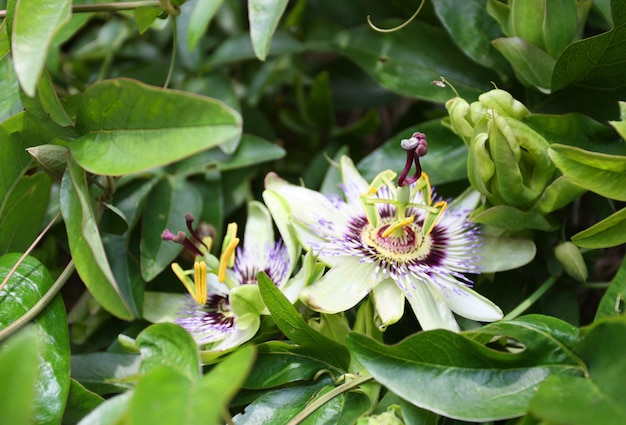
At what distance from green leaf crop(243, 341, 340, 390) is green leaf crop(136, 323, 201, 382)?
0.50ft

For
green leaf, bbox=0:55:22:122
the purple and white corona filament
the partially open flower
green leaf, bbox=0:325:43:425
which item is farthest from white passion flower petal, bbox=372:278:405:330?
green leaf, bbox=0:55:22:122

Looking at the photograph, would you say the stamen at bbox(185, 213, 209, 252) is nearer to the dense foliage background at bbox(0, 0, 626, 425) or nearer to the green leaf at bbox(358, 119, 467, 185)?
the dense foliage background at bbox(0, 0, 626, 425)

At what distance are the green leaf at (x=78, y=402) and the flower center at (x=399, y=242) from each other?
1.42 feet

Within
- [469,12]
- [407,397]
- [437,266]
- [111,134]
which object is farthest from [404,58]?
[407,397]

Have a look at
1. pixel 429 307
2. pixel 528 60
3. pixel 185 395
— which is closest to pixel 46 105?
pixel 185 395

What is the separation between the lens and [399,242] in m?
1.08

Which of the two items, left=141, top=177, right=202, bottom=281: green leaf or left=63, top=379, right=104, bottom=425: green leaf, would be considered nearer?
left=63, top=379, right=104, bottom=425: green leaf

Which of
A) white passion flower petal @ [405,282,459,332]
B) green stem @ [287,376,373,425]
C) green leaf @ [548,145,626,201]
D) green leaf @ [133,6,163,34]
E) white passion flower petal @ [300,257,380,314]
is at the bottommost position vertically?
green stem @ [287,376,373,425]

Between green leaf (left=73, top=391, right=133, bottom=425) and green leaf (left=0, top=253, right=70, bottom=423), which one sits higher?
green leaf (left=73, top=391, right=133, bottom=425)

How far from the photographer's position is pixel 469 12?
3.97 feet

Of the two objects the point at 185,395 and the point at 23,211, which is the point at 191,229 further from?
the point at 185,395

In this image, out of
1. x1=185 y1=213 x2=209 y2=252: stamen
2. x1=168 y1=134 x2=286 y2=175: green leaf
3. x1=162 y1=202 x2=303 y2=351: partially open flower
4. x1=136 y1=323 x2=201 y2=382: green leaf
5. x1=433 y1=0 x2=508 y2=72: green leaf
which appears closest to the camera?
x1=136 y1=323 x2=201 y2=382: green leaf

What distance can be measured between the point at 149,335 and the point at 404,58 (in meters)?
0.70

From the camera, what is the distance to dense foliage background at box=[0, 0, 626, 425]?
2.53ft
